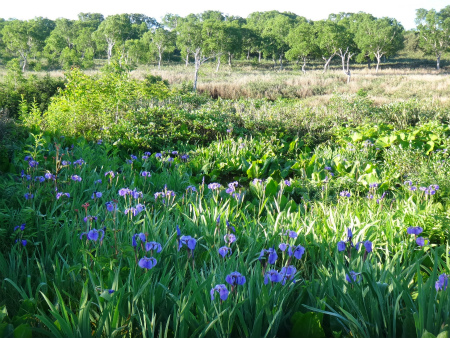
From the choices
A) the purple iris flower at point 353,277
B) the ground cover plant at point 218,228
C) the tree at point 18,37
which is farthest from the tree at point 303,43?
the purple iris flower at point 353,277

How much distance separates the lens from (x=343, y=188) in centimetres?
402

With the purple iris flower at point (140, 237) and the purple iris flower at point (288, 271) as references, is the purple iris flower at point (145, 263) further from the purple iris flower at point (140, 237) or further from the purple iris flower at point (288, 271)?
the purple iris flower at point (288, 271)

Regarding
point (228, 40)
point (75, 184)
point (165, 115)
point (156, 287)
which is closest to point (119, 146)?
point (165, 115)

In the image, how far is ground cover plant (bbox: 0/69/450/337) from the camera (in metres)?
1.44

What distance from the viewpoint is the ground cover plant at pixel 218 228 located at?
4.74ft

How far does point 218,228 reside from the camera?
7.05ft

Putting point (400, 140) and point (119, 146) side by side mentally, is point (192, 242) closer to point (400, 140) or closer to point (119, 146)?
point (119, 146)

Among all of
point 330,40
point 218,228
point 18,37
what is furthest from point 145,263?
point 18,37

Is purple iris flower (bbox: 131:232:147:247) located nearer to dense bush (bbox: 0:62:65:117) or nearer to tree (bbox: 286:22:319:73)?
dense bush (bbox: 0:62:65:117)

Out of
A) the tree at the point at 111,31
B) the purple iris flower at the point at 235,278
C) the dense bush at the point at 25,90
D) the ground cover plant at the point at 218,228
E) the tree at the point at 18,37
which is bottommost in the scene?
the ground cover plant at the point at 218,228

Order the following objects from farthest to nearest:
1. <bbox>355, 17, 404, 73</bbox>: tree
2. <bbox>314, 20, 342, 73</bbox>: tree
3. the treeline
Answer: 1. <bbox>355, 17, 404, 73</bbox>: tree
2. <bbox>314, 20, 342, 73</bbox>: tree
3. the treeline

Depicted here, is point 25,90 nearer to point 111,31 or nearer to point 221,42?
point 221,42

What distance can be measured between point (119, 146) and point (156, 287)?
4.17 meters

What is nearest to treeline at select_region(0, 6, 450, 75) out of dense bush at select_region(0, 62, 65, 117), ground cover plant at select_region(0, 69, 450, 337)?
dense bush at select_region(0, 62, 65, 117)
